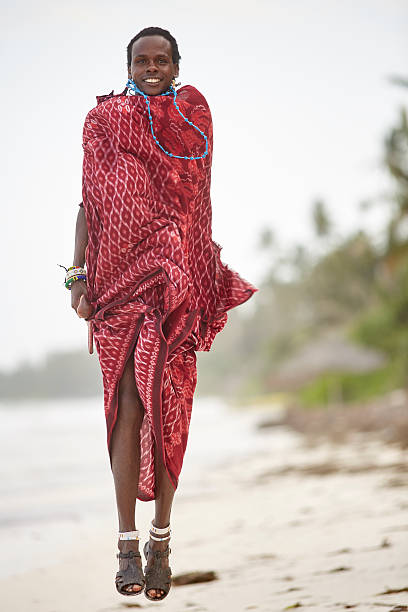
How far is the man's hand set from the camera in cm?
274

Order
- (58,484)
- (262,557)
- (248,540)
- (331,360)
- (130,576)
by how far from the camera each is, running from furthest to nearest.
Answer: (331,360) → (58,484) → (248,540) → (262,557) → (130,576)

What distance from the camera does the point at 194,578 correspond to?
12.4ft

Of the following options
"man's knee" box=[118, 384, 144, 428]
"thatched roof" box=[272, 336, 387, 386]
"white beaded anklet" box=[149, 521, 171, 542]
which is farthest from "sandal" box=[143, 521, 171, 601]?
"thatched roof" box=[272, 336, 387, 386]

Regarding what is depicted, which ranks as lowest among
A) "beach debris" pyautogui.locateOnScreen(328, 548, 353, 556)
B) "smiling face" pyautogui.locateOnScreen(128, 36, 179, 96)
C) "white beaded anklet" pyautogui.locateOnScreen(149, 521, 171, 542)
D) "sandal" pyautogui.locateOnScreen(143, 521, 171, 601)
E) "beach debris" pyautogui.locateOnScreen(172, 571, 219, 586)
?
"beach debris" pyautogui.locateOnScreen(172, 571, 219, 586)

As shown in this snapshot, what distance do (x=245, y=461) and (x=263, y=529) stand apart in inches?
235

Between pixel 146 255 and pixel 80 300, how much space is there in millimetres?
315

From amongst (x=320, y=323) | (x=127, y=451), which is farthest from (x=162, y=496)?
(x=320, y=323)

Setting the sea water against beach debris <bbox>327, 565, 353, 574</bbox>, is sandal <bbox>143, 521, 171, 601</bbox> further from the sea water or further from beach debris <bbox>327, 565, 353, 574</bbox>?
the sea water

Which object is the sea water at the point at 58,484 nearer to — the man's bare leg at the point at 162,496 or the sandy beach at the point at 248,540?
the sandy beach at the point at 248,540

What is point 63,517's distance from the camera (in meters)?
6.94

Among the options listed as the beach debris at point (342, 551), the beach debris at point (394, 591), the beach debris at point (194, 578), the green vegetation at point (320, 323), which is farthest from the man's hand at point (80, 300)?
the green vegetation at point (320, 323)

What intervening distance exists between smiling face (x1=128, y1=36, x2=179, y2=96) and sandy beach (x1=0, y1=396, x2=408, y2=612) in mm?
2134

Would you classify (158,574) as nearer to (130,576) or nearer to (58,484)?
(130,576)

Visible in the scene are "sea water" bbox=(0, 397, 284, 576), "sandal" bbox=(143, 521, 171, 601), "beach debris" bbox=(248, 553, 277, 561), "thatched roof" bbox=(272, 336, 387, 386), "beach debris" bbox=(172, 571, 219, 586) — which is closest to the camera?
"sandal" bbox=(143, 521, 171, 601)
